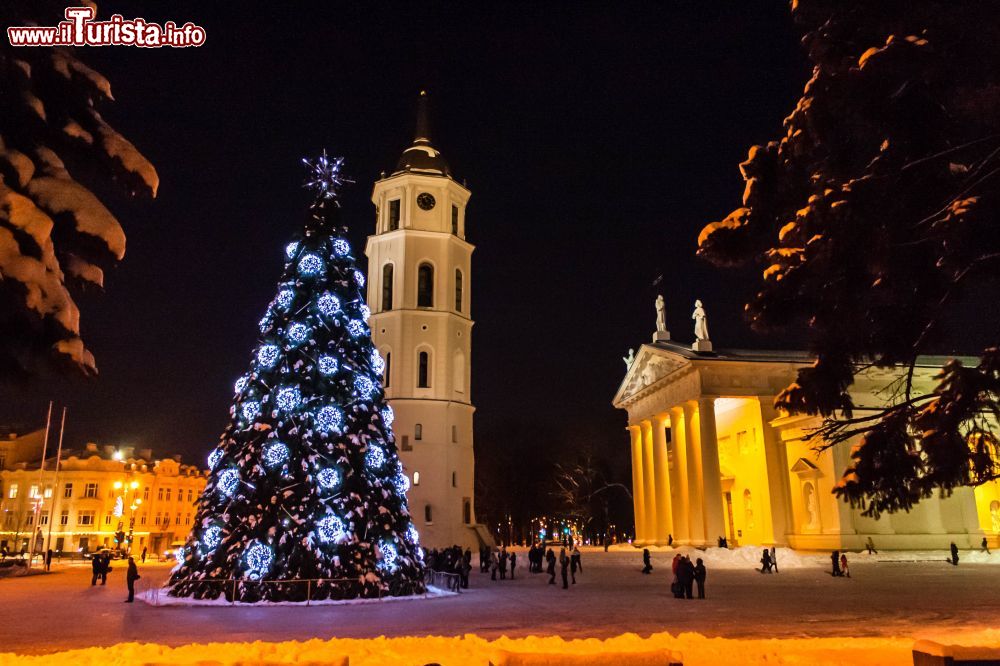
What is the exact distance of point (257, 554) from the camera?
772 inches

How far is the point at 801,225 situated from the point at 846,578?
86.1 feet

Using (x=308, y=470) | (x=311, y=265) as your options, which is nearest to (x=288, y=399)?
(x=308, y=470)

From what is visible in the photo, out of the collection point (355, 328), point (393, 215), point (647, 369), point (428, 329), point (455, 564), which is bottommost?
point (455, 564)

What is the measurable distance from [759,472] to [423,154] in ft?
111

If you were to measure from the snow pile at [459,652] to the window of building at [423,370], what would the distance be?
135 feet

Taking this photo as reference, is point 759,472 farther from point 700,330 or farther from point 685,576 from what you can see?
point 685,576

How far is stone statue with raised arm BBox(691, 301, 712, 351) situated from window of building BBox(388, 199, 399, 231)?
22.5 meters

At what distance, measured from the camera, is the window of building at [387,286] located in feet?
177

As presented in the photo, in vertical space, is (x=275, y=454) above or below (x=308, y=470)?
above

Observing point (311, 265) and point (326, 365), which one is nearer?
point (326, 365)

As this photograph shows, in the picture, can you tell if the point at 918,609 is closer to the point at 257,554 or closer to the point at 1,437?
the point at 257,554

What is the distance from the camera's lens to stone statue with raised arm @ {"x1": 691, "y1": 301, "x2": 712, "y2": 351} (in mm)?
49188

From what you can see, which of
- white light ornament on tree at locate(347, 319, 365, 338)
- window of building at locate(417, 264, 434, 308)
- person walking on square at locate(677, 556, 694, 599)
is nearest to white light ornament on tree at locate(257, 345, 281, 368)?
white light ornament on tree at locate(347, 319, 365, 338)

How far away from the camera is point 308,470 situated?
20.5 metres
